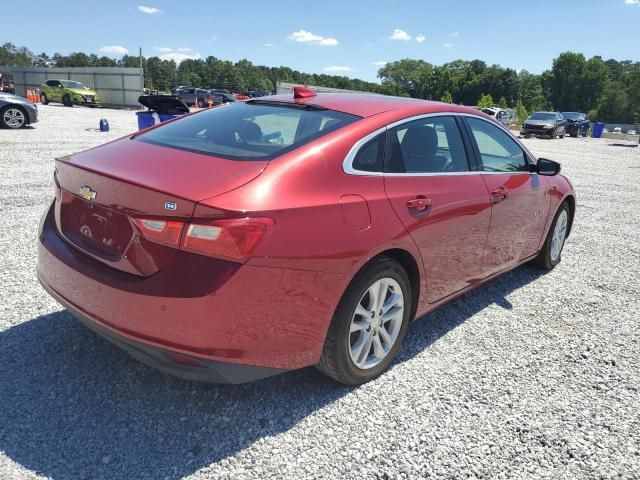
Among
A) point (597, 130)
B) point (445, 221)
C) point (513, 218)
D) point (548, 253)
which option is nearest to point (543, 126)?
point (597, 130)

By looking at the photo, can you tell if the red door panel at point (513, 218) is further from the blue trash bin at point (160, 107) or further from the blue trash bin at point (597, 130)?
the blue trash bin at point (597, 130)

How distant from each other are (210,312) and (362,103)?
1.80m

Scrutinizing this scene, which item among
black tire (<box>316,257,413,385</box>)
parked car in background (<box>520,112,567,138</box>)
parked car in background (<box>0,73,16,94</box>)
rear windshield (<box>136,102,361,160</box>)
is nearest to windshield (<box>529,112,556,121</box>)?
parked car in background (<box>520,112,567,138</box>)

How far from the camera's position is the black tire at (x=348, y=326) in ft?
8.57

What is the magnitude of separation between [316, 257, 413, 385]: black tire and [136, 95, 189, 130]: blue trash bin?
23.6 ft

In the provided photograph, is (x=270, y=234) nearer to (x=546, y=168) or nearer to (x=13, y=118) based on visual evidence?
(x=546, y=168)

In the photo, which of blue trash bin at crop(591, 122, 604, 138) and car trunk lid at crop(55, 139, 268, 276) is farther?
blue trash bin at crop(591, 122, 604, 138)

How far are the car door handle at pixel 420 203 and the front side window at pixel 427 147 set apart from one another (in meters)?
0.18

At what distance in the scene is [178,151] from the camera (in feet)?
8.81

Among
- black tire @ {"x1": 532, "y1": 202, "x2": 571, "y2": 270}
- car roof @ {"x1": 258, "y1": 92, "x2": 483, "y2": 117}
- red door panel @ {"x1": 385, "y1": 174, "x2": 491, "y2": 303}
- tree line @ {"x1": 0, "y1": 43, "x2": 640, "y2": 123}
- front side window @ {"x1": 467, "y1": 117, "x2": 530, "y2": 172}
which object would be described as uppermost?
tree line @ {"x1": 0, "y1": 43, "x2": 640, "y2": 123}

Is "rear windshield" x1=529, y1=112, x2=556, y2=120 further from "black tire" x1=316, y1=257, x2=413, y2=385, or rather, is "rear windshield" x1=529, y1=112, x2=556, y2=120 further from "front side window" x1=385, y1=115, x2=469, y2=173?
"black tire" x1=316, y1=257, x2=413, y2=385

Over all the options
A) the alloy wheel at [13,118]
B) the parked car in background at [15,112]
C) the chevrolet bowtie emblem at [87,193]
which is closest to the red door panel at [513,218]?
the chevrolet bowtie emblem at [87,193]

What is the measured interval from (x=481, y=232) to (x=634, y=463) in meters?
1.67

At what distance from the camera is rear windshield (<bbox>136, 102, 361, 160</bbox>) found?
2656 mm
